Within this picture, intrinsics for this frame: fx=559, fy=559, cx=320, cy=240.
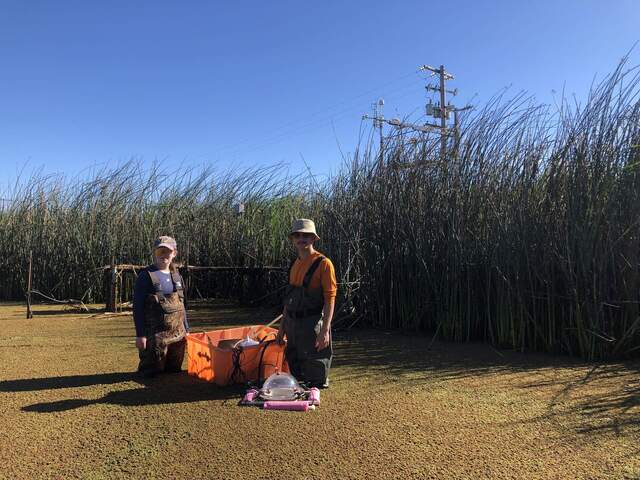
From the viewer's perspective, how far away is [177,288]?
16.4ft

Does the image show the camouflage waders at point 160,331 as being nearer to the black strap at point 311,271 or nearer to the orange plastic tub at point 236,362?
the orange plastic tub at point 236,362

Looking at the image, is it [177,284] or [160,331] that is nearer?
[160,331]

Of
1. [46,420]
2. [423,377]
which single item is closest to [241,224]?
[423,377]

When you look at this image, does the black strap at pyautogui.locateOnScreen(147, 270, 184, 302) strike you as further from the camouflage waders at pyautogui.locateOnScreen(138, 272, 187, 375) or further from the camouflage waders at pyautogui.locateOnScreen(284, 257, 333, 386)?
the camouflage waders at pyautogui.locateOnScreen(284, 257, 333, 386)

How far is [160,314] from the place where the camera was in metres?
4.80

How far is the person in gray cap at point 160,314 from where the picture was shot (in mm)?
4711

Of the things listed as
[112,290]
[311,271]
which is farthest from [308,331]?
[112,290]

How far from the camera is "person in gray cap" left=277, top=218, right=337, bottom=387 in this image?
435cm

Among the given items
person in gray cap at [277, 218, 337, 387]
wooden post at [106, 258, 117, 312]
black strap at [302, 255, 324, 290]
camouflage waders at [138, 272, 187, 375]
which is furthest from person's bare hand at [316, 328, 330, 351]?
wooden post at [106, 258, 117, 312]

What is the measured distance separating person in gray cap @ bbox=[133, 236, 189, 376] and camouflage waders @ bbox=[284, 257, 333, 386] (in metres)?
1.13

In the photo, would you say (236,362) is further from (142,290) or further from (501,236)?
(501,236)

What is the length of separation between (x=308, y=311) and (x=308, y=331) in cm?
16

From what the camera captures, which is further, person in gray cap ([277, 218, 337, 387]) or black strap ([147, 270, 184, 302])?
black strap ([147, 270, 184, 302])

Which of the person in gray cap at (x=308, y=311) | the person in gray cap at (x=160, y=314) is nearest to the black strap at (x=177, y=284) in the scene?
the person in gray cap at (x=160, y=314)
